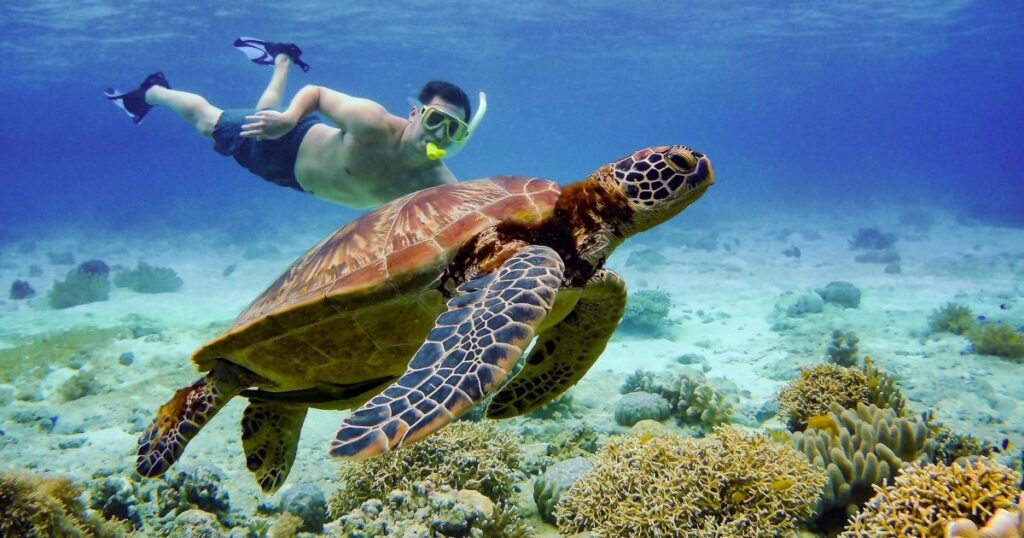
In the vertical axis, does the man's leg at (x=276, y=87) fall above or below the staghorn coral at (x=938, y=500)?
above

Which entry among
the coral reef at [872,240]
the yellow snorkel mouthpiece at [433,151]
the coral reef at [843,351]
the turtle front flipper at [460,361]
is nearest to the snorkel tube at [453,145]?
the yellow snorkel mouthpiece at [433,151]

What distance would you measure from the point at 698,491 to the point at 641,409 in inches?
100

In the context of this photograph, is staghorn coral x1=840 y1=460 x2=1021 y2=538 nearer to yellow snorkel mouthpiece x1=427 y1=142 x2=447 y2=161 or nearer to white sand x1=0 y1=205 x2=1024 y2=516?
white sand x1=0 y1=205 x2=1024 y2=516

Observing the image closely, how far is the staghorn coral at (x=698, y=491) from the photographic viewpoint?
324cm

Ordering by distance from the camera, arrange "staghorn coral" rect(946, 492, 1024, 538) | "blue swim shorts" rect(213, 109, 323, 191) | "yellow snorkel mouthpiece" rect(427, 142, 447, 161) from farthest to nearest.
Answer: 1. "blue swim shorts" rect(213, 109, 323, 191)
2. "yellow snorkel mouthpiece" rect(427, 142, 447, 161)
3. "staghorn coral" rect(946, 492, 1024, 538)

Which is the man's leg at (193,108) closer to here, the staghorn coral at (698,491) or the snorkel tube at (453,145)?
the snorkel tube at (453,145)

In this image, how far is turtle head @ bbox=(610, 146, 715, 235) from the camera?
309 centimetres

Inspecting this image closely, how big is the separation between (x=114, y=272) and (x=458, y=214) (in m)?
22.1

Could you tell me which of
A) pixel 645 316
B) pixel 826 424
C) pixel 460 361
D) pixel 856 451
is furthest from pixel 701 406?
pixel 645 316

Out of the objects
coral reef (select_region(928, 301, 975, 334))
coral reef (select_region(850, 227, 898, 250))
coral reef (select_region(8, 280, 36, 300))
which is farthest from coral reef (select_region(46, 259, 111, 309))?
coral reef (select_region(850, 227, 898, 250))

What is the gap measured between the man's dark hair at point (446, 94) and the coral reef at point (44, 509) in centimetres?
445

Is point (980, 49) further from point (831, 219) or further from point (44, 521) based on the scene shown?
point (44, 521)

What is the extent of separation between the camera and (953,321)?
9.31 meters

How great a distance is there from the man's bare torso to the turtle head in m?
3.52
